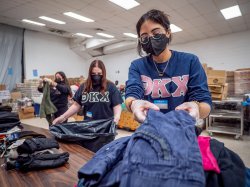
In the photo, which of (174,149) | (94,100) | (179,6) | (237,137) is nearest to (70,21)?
(179,6)

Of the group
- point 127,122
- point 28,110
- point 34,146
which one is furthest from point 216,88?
point 28,110

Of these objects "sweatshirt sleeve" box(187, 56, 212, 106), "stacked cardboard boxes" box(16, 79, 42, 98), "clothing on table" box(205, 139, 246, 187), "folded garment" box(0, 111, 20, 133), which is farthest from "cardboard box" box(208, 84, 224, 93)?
"stacked cardboard boxes" box(16, 79, 42, 98)

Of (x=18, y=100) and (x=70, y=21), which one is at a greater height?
(x=70, y=21)

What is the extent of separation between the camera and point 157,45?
3.37 ft

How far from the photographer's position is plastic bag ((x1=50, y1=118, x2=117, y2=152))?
1.36 metres

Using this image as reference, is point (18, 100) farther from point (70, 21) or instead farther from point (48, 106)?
point (48, 106)

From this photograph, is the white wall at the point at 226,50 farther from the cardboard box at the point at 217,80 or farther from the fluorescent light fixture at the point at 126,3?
the fluorescent light fixture at the point at 126,3

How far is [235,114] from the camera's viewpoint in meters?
4.26

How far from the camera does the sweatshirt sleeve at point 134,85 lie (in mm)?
996

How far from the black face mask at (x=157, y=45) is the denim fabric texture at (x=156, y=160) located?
58 centimetres

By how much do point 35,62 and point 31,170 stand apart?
9.16m

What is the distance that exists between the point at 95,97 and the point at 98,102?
0.06 m

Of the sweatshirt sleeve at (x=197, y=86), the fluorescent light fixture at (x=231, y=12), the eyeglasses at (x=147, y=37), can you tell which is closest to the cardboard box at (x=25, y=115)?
the fluorescent light fixture at (x=231, y=12)

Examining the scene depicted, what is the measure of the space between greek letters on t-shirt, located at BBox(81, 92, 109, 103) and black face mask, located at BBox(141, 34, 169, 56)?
0.98 metres
